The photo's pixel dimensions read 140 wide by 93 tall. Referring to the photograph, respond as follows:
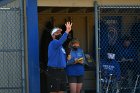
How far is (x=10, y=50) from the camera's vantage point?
908 centimetres

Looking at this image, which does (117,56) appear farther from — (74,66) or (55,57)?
(55,57)

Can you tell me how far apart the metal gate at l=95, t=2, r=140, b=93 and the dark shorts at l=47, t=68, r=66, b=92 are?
3.76 ft

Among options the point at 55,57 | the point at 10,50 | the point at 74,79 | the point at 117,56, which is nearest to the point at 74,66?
the point at 74,79

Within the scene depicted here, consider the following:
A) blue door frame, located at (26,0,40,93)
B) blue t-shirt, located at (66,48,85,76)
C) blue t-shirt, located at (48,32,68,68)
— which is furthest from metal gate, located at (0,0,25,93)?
blue t-shirt, located at (66,48,85,76)

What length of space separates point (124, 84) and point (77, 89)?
153 cm

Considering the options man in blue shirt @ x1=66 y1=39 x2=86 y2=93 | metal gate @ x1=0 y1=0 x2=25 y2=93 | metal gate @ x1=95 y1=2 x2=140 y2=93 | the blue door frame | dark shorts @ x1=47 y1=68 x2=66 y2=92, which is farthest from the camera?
metal gate @ x1=95 y1=2 x2=140 y2=93

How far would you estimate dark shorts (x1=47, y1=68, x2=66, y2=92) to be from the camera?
8625 mm

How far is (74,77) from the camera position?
32.1 ft

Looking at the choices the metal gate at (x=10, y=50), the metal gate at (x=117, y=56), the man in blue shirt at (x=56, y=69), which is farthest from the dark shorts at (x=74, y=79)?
the metal gate at (x=10, y=50)

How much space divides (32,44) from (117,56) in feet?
8.91

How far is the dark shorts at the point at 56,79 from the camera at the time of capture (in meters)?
8.62

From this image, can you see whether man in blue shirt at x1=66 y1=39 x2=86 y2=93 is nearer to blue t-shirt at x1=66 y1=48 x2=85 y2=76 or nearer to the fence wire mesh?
blue t-shirt at x1=66 y1=48 x2=85 y2=76

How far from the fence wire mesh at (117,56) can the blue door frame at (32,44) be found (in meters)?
1.59

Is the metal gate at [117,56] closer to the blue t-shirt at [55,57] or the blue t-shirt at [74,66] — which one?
the blue t-shirt at [74,66]
